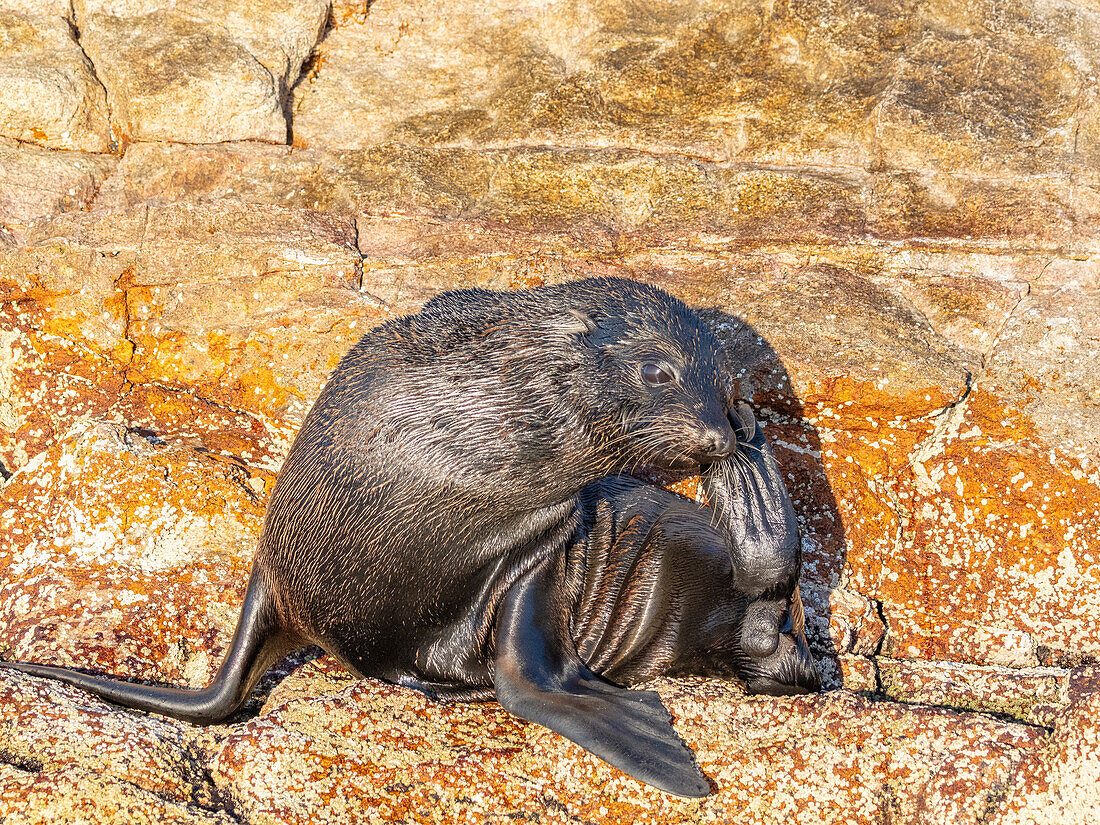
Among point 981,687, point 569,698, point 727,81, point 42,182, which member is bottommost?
point 569,698

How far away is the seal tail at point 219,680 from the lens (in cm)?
392

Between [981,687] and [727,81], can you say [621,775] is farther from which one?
[727,81]

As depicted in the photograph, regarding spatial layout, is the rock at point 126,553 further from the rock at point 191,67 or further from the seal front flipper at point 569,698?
the rock at point 191,67

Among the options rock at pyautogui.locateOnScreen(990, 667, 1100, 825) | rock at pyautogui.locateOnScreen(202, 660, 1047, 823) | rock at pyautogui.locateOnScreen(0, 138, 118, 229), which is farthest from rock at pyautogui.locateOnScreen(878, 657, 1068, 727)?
rock at pyautogui.locateOnScreen(0, 138, 118, 229)

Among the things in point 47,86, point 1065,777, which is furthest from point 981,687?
point 47,86

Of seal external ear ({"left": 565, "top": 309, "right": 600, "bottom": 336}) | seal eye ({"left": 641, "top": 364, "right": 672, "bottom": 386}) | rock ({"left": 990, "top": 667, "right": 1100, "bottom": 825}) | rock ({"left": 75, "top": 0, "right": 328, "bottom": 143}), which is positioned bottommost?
rock ({"left": 990, "top": 667, "right": 1100, "bottom": 825})

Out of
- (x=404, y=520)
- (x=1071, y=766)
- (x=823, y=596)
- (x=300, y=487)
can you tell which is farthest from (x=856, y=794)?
(x=300, y=487)

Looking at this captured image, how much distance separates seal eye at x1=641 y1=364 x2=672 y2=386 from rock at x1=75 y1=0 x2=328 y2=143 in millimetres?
3881

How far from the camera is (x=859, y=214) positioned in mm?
6117

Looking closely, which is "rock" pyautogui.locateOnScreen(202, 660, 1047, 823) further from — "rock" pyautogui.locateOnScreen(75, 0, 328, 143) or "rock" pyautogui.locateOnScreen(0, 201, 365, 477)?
"rock" pyautogui.locateOnScreen(75, 0, 328, 143)

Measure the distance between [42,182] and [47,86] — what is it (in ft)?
2.08

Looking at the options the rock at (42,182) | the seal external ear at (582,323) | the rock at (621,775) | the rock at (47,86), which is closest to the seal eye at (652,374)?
the seal external ear at (582,323)

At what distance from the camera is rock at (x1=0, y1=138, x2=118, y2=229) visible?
590 centimetres

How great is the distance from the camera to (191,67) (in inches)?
249
